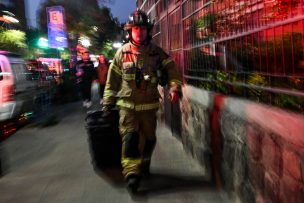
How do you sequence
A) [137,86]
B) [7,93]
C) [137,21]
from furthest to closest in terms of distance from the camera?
[7,93] → [137,21] → [137,86]

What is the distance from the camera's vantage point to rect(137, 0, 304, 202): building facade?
3281 mm

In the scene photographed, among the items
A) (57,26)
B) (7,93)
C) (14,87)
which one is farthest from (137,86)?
(57,26)

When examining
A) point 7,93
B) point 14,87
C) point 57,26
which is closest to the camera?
point 7,93

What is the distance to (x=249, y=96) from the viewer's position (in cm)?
442

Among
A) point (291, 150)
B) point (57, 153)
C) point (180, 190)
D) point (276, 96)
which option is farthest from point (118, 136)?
point (291, 150)

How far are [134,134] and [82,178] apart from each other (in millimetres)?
1087

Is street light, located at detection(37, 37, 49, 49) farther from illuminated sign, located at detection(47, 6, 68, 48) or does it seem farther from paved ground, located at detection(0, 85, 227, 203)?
paved ground, located at detection(0, 85, 227, 203)

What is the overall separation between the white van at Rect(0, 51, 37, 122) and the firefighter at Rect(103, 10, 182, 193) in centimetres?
542

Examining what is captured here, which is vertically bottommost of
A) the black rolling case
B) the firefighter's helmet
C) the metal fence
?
the black rolling case

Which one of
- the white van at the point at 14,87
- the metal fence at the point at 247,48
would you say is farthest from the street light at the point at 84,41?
the metal fence at the point at 247,48

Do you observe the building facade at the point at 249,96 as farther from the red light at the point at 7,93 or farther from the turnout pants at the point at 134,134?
the red light at the point at 7,93

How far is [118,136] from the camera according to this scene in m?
6.12

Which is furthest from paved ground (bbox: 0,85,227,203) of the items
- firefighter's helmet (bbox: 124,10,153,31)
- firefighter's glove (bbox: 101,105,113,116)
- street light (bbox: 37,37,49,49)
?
street light (bbox: 37,37,49,49)

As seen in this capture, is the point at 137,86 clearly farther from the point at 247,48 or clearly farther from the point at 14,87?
the point at 14,87
